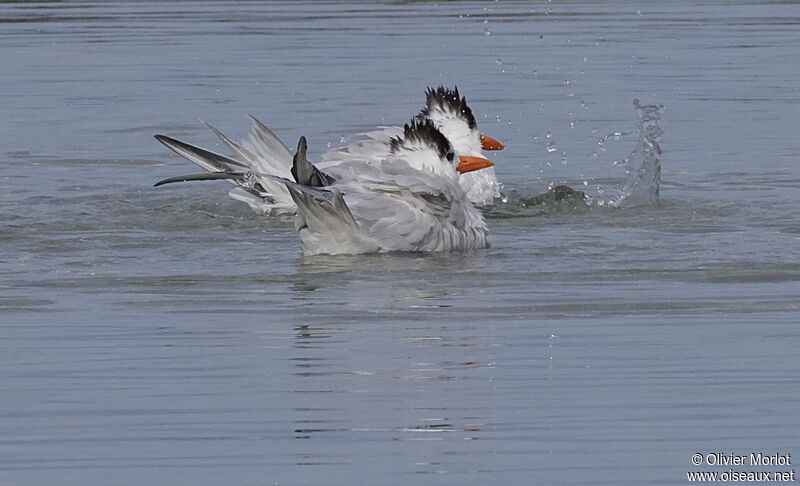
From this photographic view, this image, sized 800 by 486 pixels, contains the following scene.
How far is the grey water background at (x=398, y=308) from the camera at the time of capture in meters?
6.77

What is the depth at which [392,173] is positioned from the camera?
441 inches

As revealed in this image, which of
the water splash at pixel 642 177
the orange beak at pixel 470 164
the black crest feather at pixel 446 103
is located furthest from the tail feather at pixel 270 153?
the water splash at pixel 642 177

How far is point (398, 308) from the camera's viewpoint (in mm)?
9383

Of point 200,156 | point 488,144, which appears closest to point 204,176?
point 200,156

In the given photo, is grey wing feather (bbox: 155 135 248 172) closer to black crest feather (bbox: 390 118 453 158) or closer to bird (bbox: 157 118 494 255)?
bird (bbox: 157 118 494 255)

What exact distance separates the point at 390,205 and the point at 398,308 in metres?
1.74

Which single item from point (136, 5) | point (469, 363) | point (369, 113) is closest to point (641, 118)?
point (369, 113)

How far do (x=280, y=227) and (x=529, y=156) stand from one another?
407 centimetres

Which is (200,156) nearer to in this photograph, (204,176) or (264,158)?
(264,158)

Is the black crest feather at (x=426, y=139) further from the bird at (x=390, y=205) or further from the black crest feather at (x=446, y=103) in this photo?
the black crest feather at (x=446, y=103)

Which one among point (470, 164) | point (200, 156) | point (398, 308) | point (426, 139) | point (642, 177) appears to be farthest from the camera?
point (642, 177)

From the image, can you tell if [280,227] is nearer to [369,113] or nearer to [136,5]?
[369,113]

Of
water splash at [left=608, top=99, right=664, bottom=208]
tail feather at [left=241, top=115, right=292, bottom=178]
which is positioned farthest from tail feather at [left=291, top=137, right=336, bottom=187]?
water splash at [left=608, top=99, right=664, bottom=208]

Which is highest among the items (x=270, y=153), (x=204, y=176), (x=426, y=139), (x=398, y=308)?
(x=426, y=139)
